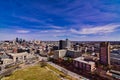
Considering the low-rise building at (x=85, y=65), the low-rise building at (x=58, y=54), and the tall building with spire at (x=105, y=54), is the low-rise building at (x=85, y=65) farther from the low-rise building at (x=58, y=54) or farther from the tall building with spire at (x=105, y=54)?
the low-rise building at (x=58, y=54)

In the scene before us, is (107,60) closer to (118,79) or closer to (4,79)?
(118,79)

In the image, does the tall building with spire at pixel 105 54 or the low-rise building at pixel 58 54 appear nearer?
the tall building with spire at pixel 105 54

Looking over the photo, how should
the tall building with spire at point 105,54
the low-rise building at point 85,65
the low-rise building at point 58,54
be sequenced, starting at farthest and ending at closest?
the low-rise building at point 58,54, the tall building with spire at point 105,54, the low-rise building at point 85,65

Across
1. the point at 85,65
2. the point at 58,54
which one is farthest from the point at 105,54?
the point at 58,54

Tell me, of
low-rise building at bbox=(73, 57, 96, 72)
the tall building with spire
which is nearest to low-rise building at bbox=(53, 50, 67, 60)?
low-rise building at bbox=(73, 57, 96, 72)

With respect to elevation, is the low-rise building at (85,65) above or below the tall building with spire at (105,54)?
below

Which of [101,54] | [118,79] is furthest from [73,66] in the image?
[118,79]

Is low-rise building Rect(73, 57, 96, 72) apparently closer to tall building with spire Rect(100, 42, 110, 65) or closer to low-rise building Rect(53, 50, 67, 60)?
tall building with spire Rect(100, 42, 110, 65)

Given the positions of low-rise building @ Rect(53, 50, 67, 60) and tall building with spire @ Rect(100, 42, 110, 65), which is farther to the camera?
low-rise building @ Rect(53, 50, 67, 60)

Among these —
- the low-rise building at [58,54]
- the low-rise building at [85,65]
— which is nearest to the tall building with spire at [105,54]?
the low-rise building at [85,65]

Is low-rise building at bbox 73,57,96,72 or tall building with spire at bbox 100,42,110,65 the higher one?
tall building with spire at bbox 100,42,110,65

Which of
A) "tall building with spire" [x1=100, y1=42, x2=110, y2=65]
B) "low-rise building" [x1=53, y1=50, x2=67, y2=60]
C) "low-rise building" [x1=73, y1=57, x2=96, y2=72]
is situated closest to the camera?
"low-rise building" [x1=73, y1=57, x2=96, y2=72]
